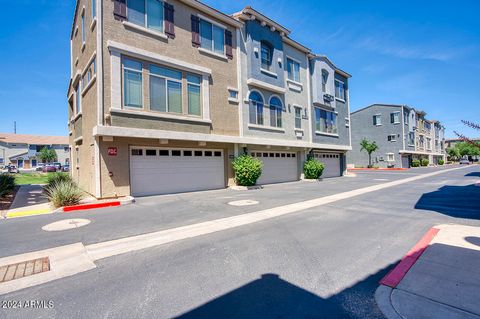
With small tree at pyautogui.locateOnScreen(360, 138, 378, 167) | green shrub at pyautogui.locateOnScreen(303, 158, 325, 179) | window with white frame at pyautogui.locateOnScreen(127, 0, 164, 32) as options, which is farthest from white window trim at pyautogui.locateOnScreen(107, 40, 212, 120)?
small tree at pyautogui.locateOnScreen(360, 138, 378, 167)

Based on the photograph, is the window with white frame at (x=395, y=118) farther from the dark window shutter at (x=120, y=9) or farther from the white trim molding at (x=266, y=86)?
the dark window shutter at (x=120, y=9)

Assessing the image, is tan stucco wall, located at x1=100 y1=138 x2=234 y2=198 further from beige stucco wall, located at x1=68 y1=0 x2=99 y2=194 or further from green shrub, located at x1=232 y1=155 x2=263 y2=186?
green shrub, located at x1=232 y1=155 x2=263 y2=186

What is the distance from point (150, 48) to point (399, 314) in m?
13.5

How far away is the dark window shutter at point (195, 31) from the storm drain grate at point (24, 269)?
41.7 feet

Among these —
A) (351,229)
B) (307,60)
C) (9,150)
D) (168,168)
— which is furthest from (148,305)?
(9,150)

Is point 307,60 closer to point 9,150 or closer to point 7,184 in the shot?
point 7,184

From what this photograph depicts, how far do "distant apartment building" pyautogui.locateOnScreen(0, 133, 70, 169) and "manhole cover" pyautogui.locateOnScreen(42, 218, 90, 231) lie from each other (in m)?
54.8

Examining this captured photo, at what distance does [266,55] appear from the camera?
61.1ft

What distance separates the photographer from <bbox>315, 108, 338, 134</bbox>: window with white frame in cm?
2302

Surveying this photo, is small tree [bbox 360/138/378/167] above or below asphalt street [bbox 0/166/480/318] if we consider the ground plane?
above

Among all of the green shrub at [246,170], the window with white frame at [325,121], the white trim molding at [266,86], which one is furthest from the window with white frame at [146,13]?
the window with white frame at [325,121]

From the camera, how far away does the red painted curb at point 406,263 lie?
3.77m

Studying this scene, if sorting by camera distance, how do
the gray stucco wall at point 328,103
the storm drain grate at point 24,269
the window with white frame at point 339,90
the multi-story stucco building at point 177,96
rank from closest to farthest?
1. the storm drain grate at point 24,269
2. the multi-story stucco building at point 177,96
3. the gray stucco wall at point 328,103
4. the window with white frame at point 339,90

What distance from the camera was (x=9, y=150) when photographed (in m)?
56.0
